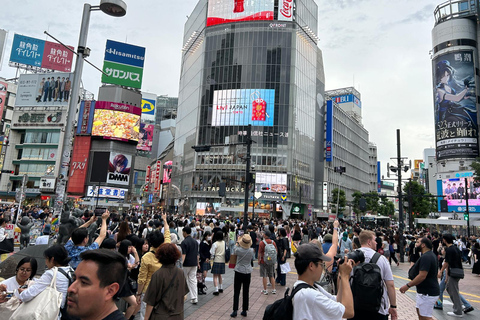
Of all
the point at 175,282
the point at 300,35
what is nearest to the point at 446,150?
the point at 300,35

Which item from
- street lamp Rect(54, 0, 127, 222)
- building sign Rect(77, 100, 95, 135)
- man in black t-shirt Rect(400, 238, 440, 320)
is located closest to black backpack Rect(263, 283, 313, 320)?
man in black t-shirt Rect(400, 238, 440, 320)

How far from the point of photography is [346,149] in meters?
88.8

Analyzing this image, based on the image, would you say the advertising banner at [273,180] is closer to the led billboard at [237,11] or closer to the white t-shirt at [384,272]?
the led billboard at [237,11]

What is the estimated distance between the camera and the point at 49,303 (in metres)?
3.40

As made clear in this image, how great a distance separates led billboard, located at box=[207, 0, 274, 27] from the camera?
6550 centimetres

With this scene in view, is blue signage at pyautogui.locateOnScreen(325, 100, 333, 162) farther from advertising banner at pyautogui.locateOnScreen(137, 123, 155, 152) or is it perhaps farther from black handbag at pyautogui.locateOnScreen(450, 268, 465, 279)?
black handbag at pyautogui.locateOnScreen(450, 268, 465, 279)

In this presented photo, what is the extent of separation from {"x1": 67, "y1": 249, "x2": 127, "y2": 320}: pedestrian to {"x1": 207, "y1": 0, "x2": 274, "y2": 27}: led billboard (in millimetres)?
69745

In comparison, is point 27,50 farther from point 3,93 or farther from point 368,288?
point 368,288

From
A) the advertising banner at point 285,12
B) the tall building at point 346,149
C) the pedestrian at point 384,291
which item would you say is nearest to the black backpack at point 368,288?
the pedestrian at point 384,291

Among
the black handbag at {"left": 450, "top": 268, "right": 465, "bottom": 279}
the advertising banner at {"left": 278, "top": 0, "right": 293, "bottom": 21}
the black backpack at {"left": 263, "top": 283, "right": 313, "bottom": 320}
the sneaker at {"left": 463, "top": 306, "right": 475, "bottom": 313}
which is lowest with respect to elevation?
the sneaker at {"left": 463, "top": 306, "right": 475, "bottom": 313}

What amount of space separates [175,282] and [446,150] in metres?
67.5

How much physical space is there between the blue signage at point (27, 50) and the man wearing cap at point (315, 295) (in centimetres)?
8465

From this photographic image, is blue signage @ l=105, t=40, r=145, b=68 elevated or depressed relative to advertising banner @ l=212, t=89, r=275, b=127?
elevated

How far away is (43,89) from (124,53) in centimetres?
1890
